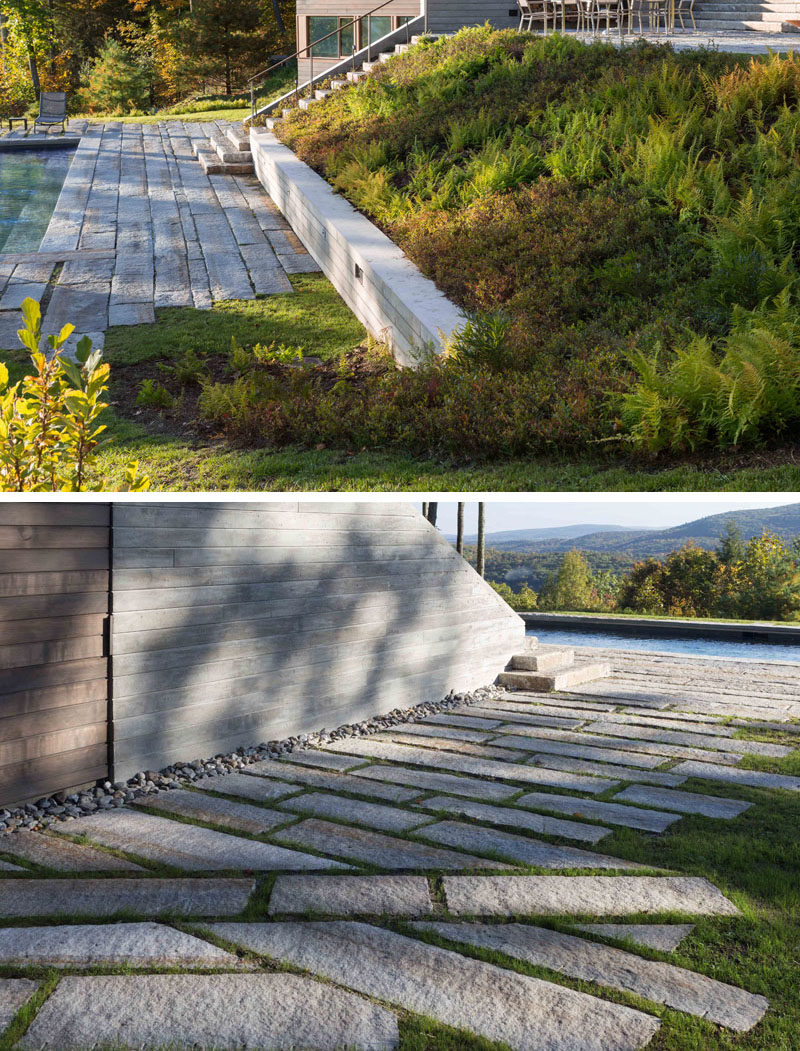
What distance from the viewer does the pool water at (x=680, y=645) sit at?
984 cm

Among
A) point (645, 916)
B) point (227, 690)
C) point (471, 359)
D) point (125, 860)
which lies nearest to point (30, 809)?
point (125, 860)

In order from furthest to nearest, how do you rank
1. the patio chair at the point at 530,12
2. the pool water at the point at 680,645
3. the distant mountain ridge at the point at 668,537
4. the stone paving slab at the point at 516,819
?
the patio chair at the point at 530,12, the distant mountain ridge at the point at 668,537, the pool water at the point at 680,645, the stone paving slab at the point at 516,819

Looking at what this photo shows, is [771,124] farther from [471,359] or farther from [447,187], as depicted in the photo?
[471,359]

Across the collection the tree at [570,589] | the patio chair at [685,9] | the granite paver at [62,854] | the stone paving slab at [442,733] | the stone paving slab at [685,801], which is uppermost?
the patio chair at [685,9]

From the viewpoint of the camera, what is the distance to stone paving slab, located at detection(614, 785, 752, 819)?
3807 mm

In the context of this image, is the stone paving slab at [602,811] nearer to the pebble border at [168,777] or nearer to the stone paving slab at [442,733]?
the stone paving slab at [442,733]

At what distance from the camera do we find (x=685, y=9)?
49.1 ft

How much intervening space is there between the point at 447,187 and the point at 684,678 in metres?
5.02

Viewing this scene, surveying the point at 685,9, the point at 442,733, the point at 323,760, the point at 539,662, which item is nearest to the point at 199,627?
the point at 323,760

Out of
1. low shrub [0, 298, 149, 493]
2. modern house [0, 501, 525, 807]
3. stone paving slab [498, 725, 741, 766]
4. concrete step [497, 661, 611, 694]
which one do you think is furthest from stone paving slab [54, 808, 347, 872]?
concrete step [497, 661, 611, 694]

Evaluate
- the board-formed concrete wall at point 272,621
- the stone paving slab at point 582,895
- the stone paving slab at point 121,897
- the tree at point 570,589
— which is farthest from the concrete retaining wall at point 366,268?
the tree at point 570,589

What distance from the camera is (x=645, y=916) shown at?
2.81 metres

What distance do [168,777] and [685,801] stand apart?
2439 millimetres

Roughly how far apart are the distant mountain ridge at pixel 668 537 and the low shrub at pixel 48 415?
6.85m
